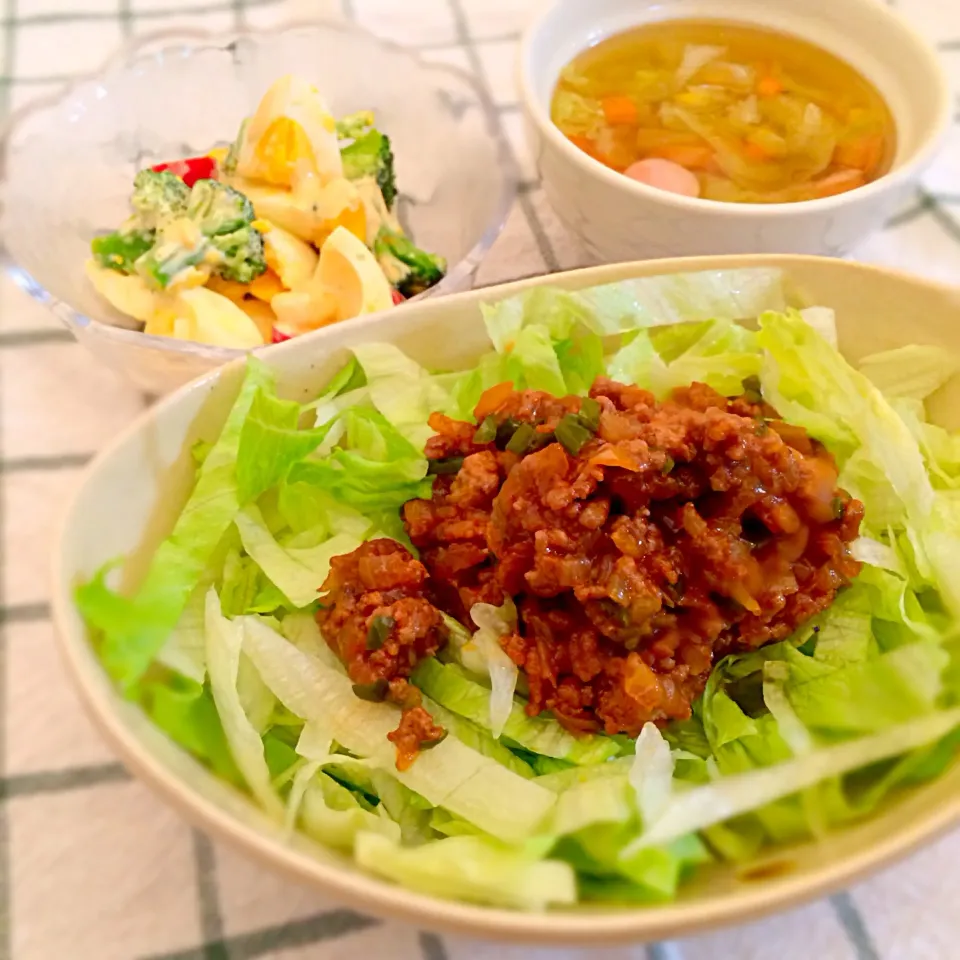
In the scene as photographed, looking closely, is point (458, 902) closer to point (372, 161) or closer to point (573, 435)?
point (573, 435)

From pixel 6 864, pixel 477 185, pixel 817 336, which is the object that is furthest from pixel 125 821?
pixel 477 185

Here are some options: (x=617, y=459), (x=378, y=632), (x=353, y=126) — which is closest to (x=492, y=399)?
(x=617, y=459)

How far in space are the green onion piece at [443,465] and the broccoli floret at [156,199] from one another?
69 centimetres

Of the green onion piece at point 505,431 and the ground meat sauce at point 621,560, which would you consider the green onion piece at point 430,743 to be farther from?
the green onion piece at point 505,431

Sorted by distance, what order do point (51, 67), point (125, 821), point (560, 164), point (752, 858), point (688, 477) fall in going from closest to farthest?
point (752, 858) < point (688, 477) < point (125, 821) < point (560, 164) < point (51, 67)

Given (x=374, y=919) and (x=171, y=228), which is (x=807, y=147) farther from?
(x=374, y=919)

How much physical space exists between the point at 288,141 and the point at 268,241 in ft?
0.59

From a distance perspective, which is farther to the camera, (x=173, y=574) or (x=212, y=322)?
(x=212, y=322)

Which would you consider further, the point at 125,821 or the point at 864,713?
the point at 125,821

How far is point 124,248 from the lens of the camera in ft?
5.03

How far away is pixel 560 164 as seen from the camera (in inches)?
58.1

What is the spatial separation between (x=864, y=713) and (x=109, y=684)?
74 centimetres

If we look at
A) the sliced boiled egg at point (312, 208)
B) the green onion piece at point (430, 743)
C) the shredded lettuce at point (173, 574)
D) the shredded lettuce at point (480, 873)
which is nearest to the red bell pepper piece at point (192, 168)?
the sliced boiled egg at point (312, 208)

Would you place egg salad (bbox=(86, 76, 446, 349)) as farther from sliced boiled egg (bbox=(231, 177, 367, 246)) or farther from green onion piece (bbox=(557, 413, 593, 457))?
green onion piece (bbox=(557, 413, 593, 457))
